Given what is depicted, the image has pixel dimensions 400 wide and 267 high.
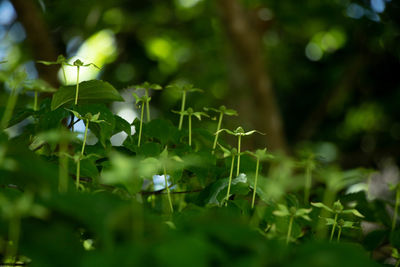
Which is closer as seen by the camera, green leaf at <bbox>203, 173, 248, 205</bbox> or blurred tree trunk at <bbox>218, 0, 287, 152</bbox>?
green leaf at <bbox>203, 173, 248, 205</bbox>

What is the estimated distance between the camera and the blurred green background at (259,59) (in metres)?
3.00

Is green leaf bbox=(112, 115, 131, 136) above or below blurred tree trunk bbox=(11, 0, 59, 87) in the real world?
below

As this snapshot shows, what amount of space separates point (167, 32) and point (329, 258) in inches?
168

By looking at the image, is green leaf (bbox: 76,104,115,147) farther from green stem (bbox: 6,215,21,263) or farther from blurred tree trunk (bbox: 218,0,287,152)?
blurred tree trunk (bbox: 218,0,287,152)

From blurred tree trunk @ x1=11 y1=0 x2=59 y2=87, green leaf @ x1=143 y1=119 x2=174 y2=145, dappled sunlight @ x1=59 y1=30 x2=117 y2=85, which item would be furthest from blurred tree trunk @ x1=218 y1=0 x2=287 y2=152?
green leaf @ x1=143 y1=119 x2=174 y2=145

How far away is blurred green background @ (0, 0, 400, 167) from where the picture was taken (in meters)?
3.00

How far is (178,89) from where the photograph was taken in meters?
0.90

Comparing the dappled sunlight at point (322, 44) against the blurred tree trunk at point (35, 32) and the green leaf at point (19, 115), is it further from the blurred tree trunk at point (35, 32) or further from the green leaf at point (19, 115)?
the green leaf at point (19, 115)

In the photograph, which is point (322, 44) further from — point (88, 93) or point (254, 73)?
point (88, 93)

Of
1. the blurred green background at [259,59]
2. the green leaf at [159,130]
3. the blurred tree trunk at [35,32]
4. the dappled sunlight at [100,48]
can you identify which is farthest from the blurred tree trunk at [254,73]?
the green leaf at [159,130]

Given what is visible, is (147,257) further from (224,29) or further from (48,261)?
(224,29)

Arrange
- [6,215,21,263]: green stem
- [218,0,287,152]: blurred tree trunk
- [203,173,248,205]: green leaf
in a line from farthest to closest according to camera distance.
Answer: [218,0,287,152]: blurred tree trunk < [203,173,248,205]: green leaf < [6,215,21,263]: green stem

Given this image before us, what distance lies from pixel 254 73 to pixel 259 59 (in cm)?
10

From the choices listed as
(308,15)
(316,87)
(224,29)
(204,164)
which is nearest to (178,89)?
(204,164)
